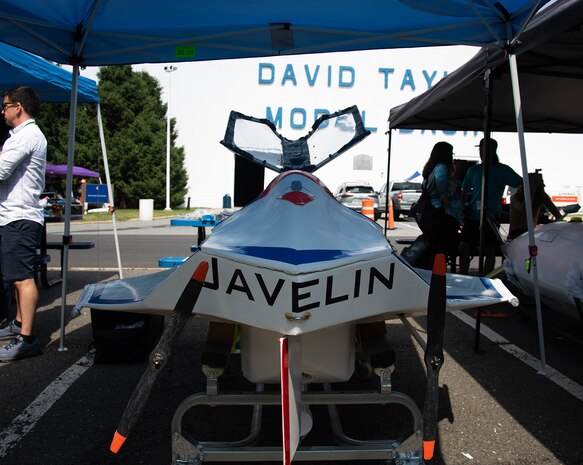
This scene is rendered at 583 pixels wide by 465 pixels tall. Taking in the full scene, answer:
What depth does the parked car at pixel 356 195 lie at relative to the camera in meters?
19.7

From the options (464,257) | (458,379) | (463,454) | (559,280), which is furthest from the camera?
(464,257)

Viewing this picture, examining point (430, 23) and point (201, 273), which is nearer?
point (201, 273)

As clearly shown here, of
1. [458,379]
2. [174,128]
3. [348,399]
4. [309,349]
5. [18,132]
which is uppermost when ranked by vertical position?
[174,128]

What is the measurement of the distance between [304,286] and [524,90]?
6.23m

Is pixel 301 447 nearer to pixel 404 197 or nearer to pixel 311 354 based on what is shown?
pixel 311 354

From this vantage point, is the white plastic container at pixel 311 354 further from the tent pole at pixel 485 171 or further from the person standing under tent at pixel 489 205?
the person standing under tent at pixel 489 205

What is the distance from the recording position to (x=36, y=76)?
653 cm

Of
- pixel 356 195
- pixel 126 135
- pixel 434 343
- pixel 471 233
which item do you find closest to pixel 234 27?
pixel 434 343

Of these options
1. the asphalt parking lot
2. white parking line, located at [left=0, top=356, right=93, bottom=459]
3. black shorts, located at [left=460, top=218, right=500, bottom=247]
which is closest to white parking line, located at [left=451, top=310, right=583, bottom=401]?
the asphalt parking lot

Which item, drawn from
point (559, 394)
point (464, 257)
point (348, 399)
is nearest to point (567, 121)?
point (464, 257)

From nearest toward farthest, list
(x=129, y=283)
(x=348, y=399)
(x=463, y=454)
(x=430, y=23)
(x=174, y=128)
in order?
(x=348, y=399), (x=129, y=283), (x=463, y=454), (x=430, y=23), (x=174, y=128)

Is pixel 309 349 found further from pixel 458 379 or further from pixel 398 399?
pixel 458 379

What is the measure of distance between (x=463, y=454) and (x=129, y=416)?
74.1 inches

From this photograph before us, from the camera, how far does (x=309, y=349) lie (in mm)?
1986
